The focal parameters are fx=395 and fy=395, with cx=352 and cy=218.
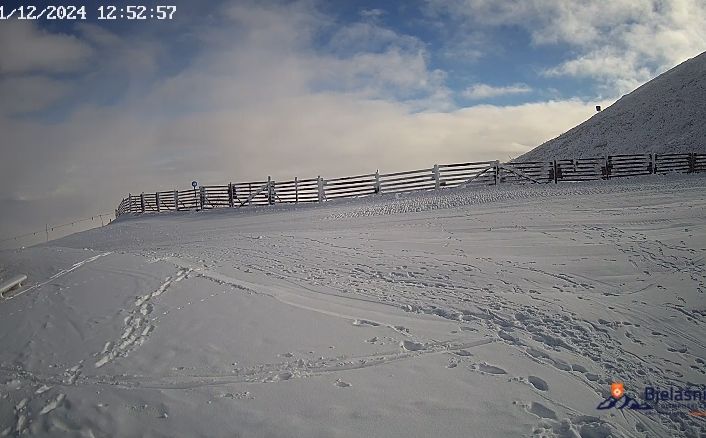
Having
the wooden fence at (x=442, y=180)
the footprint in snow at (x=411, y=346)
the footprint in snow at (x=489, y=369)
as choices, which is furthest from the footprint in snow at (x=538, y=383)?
the wooden fence at (x=442, y=180)

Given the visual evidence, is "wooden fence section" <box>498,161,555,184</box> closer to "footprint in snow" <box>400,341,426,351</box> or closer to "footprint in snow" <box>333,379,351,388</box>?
"footprint in snow" <box>400,341,426,351</box>

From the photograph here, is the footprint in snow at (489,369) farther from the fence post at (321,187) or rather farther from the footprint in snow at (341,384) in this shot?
the fence post at (321,187)

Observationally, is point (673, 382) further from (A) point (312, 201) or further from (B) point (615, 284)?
(A) point (312, 201)

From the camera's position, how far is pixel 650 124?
4991cm

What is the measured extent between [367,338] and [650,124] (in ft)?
196

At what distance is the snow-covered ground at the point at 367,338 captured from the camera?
3.68 metres

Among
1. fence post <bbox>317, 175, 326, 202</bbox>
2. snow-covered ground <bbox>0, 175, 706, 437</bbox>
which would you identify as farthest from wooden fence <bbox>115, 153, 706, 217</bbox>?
snow-covered ground <bbox>0, 175, 706, 437</bbox>

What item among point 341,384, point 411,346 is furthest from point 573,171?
point 341,384

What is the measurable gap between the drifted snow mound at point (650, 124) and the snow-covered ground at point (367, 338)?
3846 centimetres

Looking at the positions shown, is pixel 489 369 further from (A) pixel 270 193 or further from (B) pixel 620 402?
(A) pixel 270 193

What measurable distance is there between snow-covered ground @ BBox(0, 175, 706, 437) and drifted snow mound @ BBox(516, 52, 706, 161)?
3846 cm

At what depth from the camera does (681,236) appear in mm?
9328

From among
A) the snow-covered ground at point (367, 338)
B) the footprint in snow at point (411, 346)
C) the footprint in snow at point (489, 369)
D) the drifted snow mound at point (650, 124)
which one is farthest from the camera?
the drifted snow mound at point (650, 124)

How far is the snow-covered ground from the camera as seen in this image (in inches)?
145
